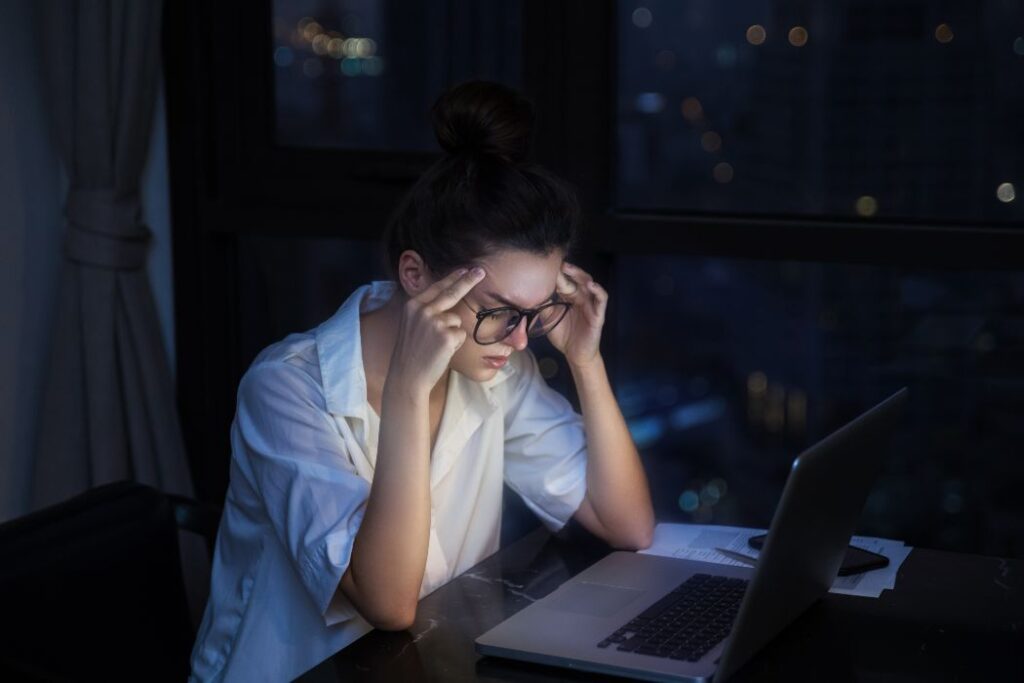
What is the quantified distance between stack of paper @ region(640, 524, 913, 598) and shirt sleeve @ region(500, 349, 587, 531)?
0.15 m

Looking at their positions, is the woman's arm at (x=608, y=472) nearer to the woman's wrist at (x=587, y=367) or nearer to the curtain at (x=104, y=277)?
the woman's wrist at (x=587, y=367)

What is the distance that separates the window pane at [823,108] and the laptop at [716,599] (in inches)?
27.2

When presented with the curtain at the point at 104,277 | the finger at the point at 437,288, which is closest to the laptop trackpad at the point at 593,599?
the finger at the point at 437,288

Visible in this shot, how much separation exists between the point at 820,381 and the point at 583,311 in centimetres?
63

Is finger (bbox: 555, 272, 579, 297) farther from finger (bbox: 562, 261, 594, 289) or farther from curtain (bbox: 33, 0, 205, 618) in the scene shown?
curtain (bbox: 33, 0, 205, 618)

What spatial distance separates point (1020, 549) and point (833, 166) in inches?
28.3

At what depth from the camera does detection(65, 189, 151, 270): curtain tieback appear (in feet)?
8.63

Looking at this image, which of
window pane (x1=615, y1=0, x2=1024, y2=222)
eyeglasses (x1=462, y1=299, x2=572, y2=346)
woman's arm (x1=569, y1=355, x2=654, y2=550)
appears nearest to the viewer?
eyeglasses (x1=462, y1=299, x2=572, y2=346)

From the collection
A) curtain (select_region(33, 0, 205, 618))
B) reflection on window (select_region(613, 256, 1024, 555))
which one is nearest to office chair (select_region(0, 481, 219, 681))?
curtain (select_region(33, 0, 205, 618))

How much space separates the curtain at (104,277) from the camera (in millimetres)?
2586

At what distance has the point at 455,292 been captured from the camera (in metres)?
1.74

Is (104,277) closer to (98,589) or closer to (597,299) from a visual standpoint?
(98,589)

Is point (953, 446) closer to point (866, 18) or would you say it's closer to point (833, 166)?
point (833, 166)

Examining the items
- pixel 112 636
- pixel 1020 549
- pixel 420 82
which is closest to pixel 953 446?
pixel 1020 549
